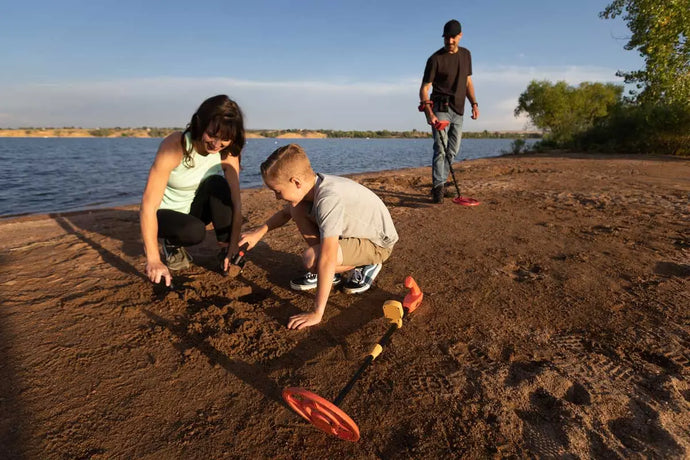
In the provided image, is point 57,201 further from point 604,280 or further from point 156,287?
point 604,280

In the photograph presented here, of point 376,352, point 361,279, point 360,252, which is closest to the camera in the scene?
point 376,352

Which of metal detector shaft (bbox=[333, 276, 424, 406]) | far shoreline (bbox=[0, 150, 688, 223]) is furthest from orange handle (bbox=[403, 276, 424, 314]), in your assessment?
far shoreline (bbox=[0, 150, 688, 223])

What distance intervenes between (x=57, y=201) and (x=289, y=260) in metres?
8.79

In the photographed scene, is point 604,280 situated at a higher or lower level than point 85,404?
higher

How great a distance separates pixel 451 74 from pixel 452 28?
635 millimetres

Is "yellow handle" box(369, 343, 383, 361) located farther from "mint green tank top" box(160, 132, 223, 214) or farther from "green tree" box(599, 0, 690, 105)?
"green tree" box(599, 0, 690, 105)

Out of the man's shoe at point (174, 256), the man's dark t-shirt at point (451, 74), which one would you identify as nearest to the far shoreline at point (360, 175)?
the man's shoe at point (174, 256)

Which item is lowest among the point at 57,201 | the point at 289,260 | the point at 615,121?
the point at 57,201

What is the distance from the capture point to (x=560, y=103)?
23.8 metres

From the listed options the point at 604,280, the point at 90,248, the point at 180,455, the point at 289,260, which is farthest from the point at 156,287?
the point at 604,280

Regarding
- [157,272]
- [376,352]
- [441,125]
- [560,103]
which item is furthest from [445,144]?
[560,103]

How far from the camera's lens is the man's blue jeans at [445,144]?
18.6 feet

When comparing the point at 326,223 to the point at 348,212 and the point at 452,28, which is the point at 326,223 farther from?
the point at 452,28

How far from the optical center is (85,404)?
1748 mm
